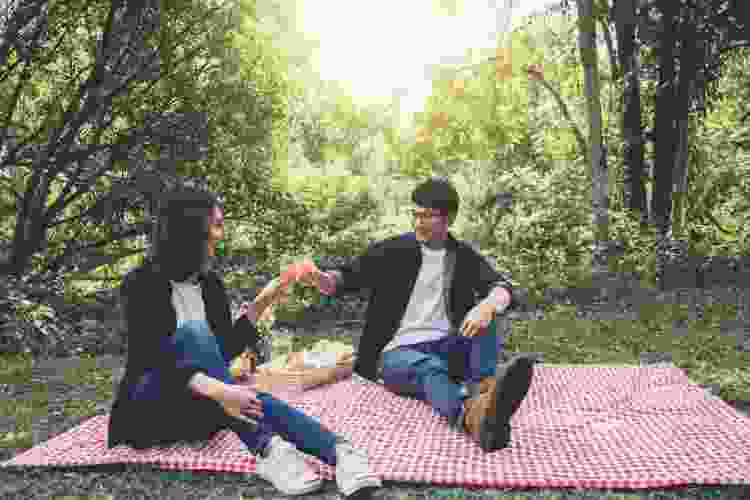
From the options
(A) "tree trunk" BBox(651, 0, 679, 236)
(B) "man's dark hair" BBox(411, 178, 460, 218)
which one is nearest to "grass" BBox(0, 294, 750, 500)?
(B) "man's dark hair" BBox(411, 178, 460, 218)

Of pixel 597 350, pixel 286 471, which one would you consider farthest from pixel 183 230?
pixel 597 350

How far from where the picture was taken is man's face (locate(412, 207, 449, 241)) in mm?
4637

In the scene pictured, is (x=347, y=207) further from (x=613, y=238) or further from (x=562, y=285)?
(x=613, y=238)

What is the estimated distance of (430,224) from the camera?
4.70 metres

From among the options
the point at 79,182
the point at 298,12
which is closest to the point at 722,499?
the point at 79,182

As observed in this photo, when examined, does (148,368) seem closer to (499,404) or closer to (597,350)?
(499,404)

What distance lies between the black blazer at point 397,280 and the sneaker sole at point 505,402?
120 centimetres

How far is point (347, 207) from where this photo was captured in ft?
33.5

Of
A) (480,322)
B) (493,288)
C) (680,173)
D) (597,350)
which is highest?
(680,173)

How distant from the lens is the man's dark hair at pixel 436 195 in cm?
452

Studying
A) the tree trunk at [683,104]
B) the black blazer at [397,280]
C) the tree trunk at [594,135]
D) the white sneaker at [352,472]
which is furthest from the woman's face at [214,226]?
the tree trunk at [683,104]

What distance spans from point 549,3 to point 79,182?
693 cm

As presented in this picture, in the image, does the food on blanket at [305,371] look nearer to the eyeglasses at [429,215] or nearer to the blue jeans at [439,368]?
the blue jeans at [439,368]

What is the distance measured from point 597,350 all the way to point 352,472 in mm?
4194
